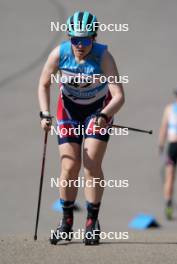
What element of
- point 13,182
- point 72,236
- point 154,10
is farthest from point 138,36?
point 72,236

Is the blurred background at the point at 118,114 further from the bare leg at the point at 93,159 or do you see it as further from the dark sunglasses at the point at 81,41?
the dark sunglasses at the point at 81,41

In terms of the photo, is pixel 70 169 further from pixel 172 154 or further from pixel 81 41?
pixel 172 154

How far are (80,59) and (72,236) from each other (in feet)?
5.53

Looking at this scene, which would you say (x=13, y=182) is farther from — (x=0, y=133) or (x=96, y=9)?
(x=96, y=9)

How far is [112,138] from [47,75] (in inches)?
352

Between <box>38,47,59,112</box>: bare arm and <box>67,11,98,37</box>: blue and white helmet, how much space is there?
0.25 metres

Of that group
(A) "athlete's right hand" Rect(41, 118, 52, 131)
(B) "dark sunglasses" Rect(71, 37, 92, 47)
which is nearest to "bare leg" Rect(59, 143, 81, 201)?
(A) "athlete's right hand" Rect(41, 118, 52, 131)

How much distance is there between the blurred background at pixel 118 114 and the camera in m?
15.0

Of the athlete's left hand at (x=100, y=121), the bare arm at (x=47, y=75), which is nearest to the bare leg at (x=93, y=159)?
the athlete's left hand at (x=100, y=121)

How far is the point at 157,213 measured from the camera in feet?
48.6

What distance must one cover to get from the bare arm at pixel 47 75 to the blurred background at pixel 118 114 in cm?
512

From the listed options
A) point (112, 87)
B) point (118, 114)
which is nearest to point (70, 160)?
point (112, 87)

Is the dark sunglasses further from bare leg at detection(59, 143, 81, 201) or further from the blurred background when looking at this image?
the blurred background

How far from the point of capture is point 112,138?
17.4 meters
